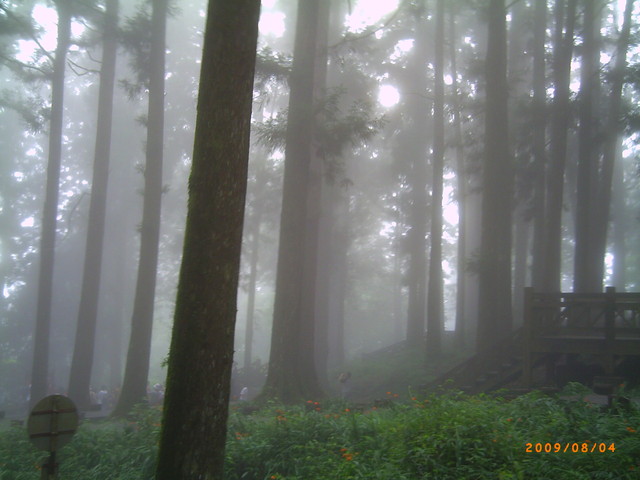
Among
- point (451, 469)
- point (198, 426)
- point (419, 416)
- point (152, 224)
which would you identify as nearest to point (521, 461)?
point (451, 469)

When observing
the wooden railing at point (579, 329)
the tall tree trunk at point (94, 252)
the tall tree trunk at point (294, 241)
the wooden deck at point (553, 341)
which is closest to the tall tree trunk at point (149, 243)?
the tall tree trunk at point (94, 252)

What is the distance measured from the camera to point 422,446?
739 centimetres

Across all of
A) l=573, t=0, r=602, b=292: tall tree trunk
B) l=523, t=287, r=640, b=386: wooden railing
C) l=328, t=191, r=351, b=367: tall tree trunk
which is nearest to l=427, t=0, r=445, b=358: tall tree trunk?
l=573, t=0, r=602, b=292: tall tree trunk

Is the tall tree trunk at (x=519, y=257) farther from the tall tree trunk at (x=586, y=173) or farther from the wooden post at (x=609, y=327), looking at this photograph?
the wooden post at (x=609, y=327)

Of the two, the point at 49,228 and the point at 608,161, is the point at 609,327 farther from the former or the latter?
the point at 49,228

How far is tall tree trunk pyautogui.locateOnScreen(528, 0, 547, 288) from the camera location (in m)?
22.4

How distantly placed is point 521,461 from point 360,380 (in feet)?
65.7

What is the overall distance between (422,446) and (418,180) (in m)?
24.1

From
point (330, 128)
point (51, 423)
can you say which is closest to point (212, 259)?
point (51, 423)

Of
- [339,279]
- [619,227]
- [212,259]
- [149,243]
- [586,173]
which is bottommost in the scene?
[212,259]

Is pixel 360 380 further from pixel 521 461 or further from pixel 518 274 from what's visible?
pixel 521 461

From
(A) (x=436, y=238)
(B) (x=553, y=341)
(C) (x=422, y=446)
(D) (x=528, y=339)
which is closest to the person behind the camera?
(C) (x=422, y=446)

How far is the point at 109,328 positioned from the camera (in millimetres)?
41688

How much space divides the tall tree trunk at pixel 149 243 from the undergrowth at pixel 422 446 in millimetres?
6116
